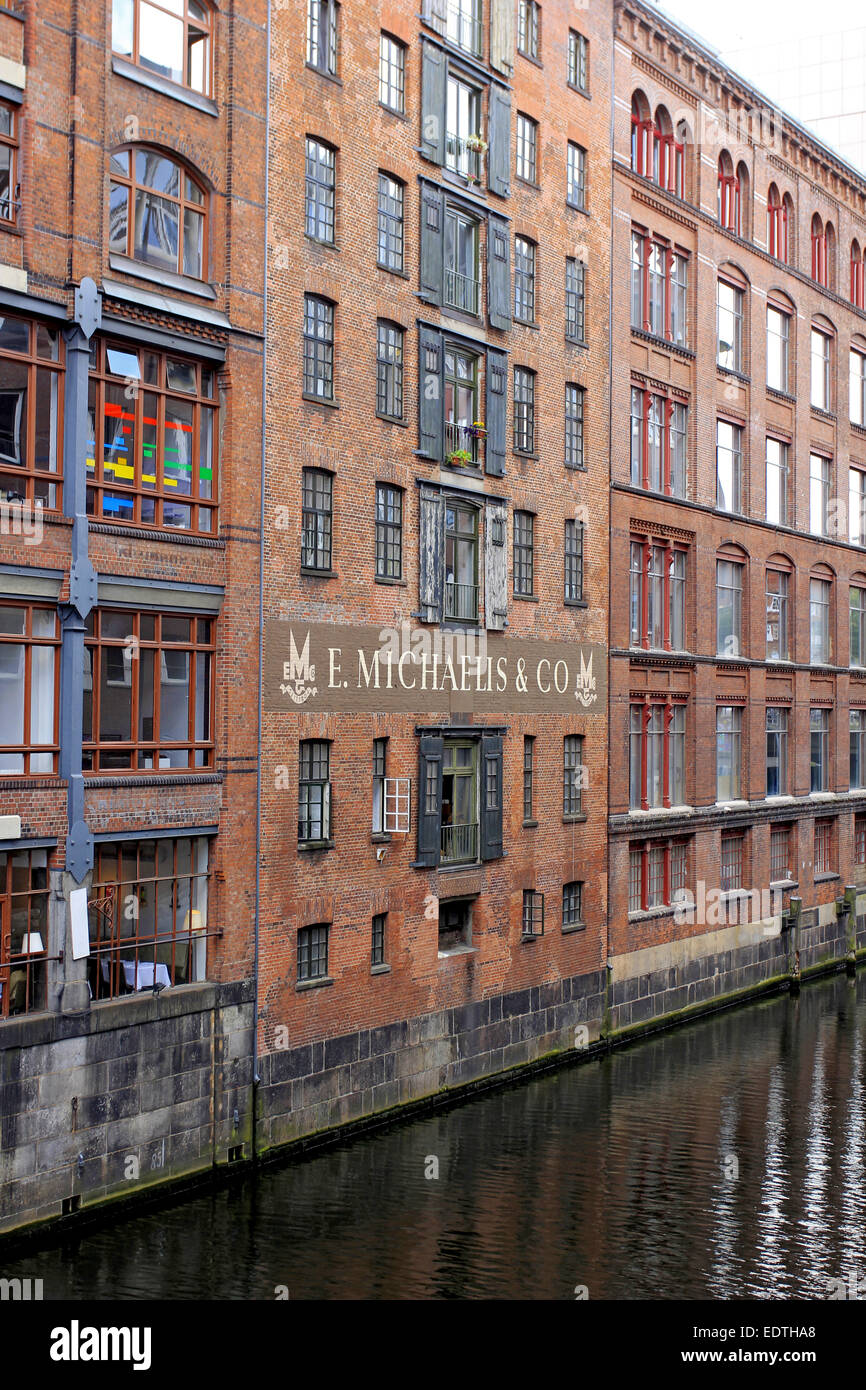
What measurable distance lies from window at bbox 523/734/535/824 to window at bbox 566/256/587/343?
9.82 meters

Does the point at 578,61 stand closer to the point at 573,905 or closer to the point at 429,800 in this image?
the point at 429,800

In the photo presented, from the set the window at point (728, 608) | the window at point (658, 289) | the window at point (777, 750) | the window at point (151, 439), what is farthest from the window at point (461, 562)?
the window at point (777, 750)

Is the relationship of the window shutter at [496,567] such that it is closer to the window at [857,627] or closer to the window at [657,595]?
the window at [657,595]

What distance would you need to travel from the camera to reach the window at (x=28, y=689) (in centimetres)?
2280

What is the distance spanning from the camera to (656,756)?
41312 millimetres

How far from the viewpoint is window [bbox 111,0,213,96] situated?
24453 millimetres

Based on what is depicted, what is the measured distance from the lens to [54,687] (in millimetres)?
23531

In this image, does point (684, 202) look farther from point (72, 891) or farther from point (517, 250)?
point (72, 891)

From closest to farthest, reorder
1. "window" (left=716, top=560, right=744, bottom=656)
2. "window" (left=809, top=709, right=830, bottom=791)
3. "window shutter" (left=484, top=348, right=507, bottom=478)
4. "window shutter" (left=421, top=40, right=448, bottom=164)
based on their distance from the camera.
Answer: "window shutter" (left=421, top=40, right=448, bottom=164) → "window shutter" (left=484, top=348, right=507, bottom=478) → "window" (left=716, top=560, right=744, bottom=656) → "window" (left=809, top=709, right=830, bottom=791)

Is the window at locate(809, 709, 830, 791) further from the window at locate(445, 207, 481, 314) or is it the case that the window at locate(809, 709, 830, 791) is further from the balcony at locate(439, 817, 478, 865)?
the window at locate(445, 207, 481, 314)

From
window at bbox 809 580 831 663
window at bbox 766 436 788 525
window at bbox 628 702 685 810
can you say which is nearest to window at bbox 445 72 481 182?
window at bbox 628 702 685 810

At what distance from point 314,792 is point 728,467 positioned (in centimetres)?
2196
